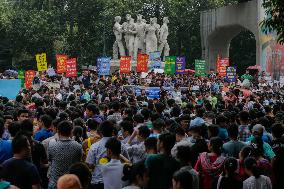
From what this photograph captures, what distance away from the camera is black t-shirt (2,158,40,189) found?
6.80 m

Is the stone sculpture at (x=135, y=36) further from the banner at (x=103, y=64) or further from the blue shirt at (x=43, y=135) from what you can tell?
the blue shirt at (x=43, y=135)

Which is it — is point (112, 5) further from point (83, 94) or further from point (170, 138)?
point (170, 138)

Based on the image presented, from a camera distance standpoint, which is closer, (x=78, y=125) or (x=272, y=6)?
(x=78, y=125)

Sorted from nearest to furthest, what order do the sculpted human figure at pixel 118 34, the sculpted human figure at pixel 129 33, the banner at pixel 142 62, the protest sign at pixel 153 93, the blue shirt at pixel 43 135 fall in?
the blue shirt at pixel 43 135
the protest sign at pixel 153 93
the banner at pixel 142 62
the sculpted human figure at pixel 129 33
the sculpted human figure at pixel 118 34

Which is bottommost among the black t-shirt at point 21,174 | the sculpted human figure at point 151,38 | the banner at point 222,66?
the black t-shirt at point 21,174

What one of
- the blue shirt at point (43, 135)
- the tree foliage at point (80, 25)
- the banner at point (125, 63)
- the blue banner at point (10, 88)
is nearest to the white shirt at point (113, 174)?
the blue shirt at point (43, 135)

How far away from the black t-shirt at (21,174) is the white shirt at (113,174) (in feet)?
2.78

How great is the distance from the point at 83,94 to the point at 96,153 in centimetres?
1369

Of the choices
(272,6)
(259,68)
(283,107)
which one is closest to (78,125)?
(272,6)

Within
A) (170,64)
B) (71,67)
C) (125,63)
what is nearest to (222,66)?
(170,64)

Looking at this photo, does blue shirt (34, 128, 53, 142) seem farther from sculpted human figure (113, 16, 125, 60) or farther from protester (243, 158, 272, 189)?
sculpted human figure (113, 16, 125, 60)

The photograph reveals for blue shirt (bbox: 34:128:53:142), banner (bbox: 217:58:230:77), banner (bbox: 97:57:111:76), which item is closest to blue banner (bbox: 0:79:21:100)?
banner (bbox: 97:57:111:76)

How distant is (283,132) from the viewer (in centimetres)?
971

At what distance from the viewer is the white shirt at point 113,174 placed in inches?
288
